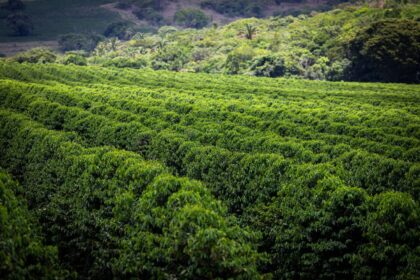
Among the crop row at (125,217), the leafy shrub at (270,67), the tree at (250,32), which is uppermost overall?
the tree at (250,32)

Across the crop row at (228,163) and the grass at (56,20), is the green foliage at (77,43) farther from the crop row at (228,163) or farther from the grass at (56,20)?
the crop row at (228,163)

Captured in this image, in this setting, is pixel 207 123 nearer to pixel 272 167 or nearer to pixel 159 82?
pixel 272 167

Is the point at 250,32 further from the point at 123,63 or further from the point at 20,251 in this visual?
the point at 20,251

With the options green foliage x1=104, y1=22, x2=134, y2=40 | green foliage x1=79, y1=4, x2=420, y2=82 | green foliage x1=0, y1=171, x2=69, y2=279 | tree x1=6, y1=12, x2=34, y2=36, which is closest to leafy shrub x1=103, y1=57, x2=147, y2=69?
green foliage x1=79, y1=4, x2=420, y2=82

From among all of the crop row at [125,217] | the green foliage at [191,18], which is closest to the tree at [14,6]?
the green foliage at [191,18]

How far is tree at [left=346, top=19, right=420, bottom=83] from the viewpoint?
202 feet

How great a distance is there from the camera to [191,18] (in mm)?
190125

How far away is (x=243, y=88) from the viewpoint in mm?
49812

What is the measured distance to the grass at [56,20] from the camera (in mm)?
168000

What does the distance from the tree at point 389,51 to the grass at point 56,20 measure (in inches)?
5273

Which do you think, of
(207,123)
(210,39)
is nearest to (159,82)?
(207,123)

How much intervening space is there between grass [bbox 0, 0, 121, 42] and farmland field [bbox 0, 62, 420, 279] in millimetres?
155417

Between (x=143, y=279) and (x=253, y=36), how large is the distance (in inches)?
4116

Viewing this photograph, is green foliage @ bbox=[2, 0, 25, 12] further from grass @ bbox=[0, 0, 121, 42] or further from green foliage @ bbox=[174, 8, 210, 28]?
green foliage @ bbox=[174, 8, 210, 28]
